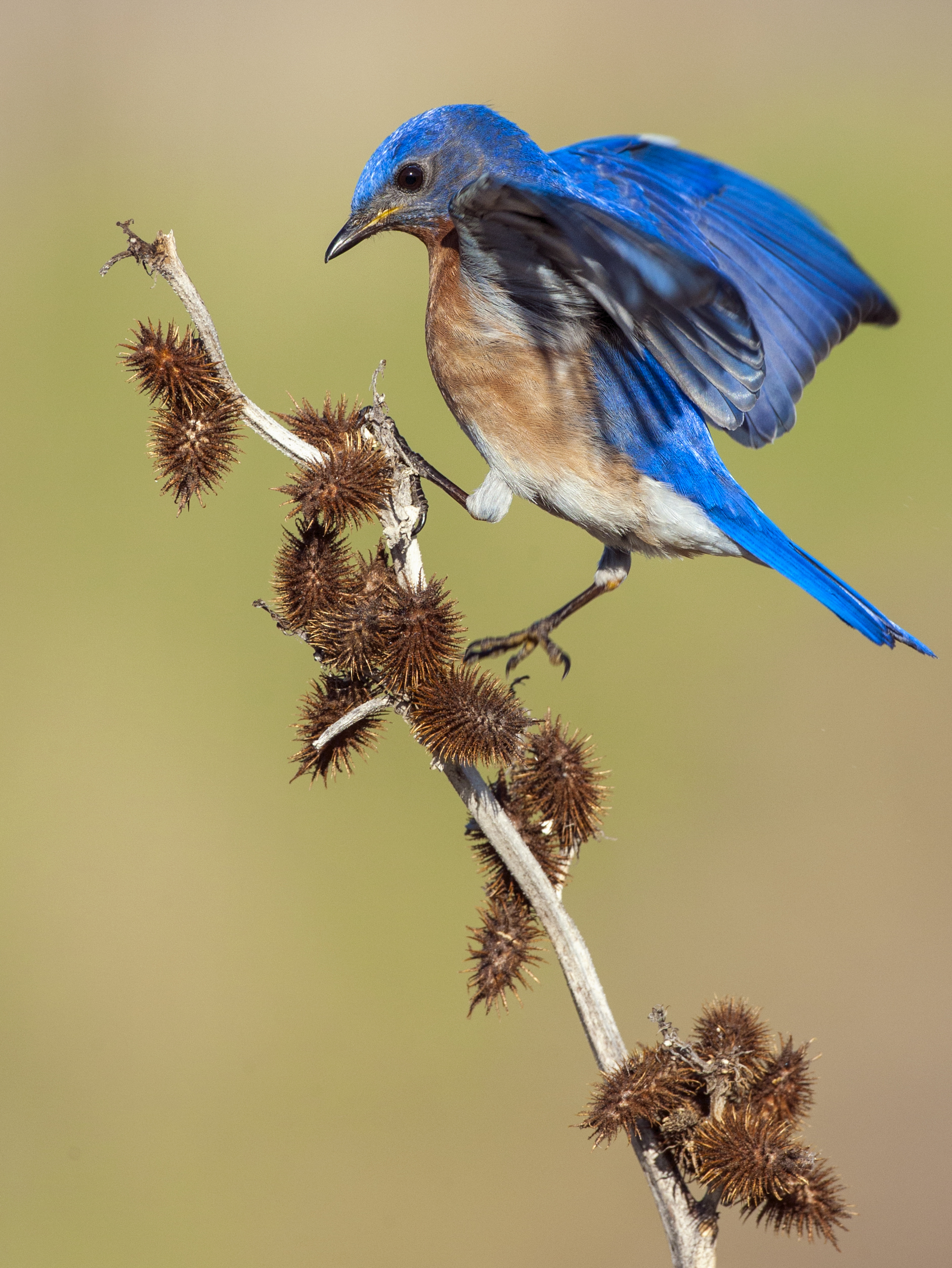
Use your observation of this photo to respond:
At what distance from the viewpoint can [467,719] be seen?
2744 millimetres

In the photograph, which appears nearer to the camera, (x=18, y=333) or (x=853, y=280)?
(x=853, y=280)

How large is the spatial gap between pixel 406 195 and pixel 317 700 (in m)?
1.82

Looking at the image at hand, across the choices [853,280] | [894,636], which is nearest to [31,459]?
[853,280]

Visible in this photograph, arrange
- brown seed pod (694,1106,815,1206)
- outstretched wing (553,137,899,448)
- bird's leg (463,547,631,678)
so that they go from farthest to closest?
outstretched wing (553,137,899,448) → bird's leg (463,547,631,678) → brown seed pod (694,1106,815,1206)

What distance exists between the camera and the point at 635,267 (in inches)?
103

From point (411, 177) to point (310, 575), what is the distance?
1637 millimetres

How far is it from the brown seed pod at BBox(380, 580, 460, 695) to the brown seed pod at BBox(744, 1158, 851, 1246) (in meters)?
1.37

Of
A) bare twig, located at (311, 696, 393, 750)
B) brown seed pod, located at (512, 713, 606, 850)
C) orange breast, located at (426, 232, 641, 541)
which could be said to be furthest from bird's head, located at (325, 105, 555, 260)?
brown seed pod, located at (512, 713, 606, 850)

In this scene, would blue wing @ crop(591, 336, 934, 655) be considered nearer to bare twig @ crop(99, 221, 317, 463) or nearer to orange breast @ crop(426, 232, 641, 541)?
orange breast @ crop(426, 232, 641, 541)

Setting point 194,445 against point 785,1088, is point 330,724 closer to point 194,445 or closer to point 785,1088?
point 194,445

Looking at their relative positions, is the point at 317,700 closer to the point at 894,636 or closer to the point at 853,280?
the point at 894,636

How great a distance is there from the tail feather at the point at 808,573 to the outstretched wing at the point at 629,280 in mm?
318

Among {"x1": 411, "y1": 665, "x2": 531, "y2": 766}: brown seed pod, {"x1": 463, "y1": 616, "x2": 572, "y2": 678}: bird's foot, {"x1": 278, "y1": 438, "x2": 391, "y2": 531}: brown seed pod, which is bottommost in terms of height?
{"x1": 411, "y1": 665, "x2": 531, "y2": 766}: brown seed pod

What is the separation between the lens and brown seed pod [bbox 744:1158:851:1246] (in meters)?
2.54
